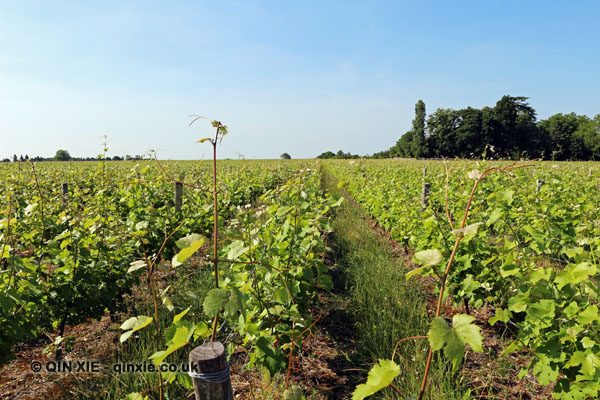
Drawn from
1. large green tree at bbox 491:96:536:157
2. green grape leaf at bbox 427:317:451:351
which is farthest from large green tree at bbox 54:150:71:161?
large green tree at bbox 491:96:536:157

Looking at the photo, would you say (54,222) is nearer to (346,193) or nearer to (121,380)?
(121,380)

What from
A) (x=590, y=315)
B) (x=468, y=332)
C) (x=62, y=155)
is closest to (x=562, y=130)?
(x=590, y=315)

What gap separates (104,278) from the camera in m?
2.75

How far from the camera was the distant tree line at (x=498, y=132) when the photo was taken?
63938mm

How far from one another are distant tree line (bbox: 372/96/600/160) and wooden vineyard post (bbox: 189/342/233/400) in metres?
66.3

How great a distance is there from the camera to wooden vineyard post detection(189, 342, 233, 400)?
123 centimetres

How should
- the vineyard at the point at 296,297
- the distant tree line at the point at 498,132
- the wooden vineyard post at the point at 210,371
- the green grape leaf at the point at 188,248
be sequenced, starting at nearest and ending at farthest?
1. the green grape leaf at the point at 188,248
2. the wooden vineyard post at the point at 210,371
3. the vineyard at the point at 296,297
4. the distant tree line at the point at 498,132

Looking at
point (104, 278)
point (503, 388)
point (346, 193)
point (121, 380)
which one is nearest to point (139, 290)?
point (104, 278)

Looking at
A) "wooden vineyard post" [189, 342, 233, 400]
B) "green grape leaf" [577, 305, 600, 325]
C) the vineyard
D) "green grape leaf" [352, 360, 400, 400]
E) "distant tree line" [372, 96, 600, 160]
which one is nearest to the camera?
"green grape leaf" [352, 360, 400, 400]

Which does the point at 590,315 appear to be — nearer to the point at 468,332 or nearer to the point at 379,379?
the point at 468,332

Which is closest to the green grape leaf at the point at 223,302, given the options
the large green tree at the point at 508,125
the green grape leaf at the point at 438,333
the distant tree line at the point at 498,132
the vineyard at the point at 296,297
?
the vineyard at the point at 296,297

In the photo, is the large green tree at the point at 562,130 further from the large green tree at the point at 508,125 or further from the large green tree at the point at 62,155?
the large green tree at the point at 62,155

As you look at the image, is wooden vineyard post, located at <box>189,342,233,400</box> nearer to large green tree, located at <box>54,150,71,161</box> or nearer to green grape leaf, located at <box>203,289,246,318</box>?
green grape leaf, located at <box>203,289,246,318</box>

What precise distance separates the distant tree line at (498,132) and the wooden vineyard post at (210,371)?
218ft
